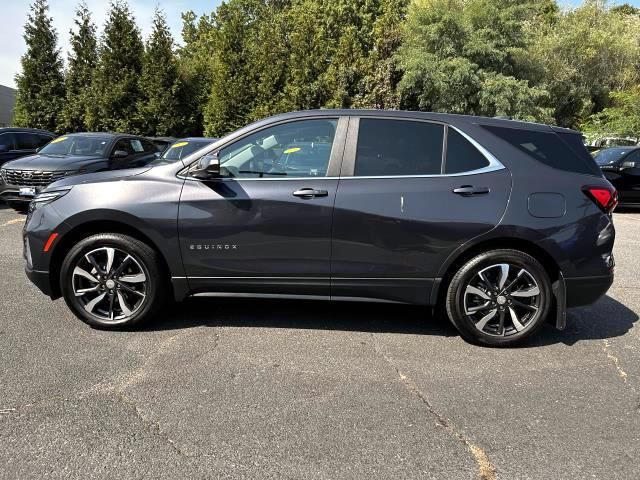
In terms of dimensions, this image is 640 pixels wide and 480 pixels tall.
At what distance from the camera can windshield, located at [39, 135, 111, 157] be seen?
10.2 metres

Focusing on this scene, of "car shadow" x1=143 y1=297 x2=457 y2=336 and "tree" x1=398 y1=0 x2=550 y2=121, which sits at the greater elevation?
"tree" x1=398 y1=0 x2=550 y2=121

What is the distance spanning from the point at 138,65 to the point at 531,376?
20.3m

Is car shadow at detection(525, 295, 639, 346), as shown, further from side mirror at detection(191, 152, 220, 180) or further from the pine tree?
the pine tree

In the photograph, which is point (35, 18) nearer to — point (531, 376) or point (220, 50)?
point (220, 50)

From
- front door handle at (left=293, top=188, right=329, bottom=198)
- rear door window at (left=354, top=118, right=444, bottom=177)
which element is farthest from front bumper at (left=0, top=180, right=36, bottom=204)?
rear door window at (left=354, top=118, right=444, bottom=177)

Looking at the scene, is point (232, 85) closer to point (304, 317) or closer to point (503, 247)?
point (304, 317)

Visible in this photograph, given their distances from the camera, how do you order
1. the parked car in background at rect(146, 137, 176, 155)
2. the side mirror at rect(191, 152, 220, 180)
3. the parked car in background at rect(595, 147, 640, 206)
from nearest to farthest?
the side mirror at rect(191, 152, 220, 180), the parked car in background at rect(595, 147, 640, 206), the parked car in background at rect(146, 137, 176, 155)

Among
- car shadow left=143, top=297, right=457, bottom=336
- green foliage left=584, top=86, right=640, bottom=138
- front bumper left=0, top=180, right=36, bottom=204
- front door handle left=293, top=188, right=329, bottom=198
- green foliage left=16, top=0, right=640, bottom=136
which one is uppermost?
green foliage left=16, top=0, right=640, bottom=136

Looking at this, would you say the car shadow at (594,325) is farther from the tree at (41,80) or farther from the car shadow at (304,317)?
the tree at (41,80)

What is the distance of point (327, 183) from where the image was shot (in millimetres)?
3854

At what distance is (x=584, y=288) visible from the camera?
3.89 meters

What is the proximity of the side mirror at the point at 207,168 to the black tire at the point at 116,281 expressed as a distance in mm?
699

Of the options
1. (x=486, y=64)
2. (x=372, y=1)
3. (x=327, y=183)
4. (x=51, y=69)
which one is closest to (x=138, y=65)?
(x=51, y=69)

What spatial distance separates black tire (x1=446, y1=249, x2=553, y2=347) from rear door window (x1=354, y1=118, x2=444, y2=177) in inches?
32.4
